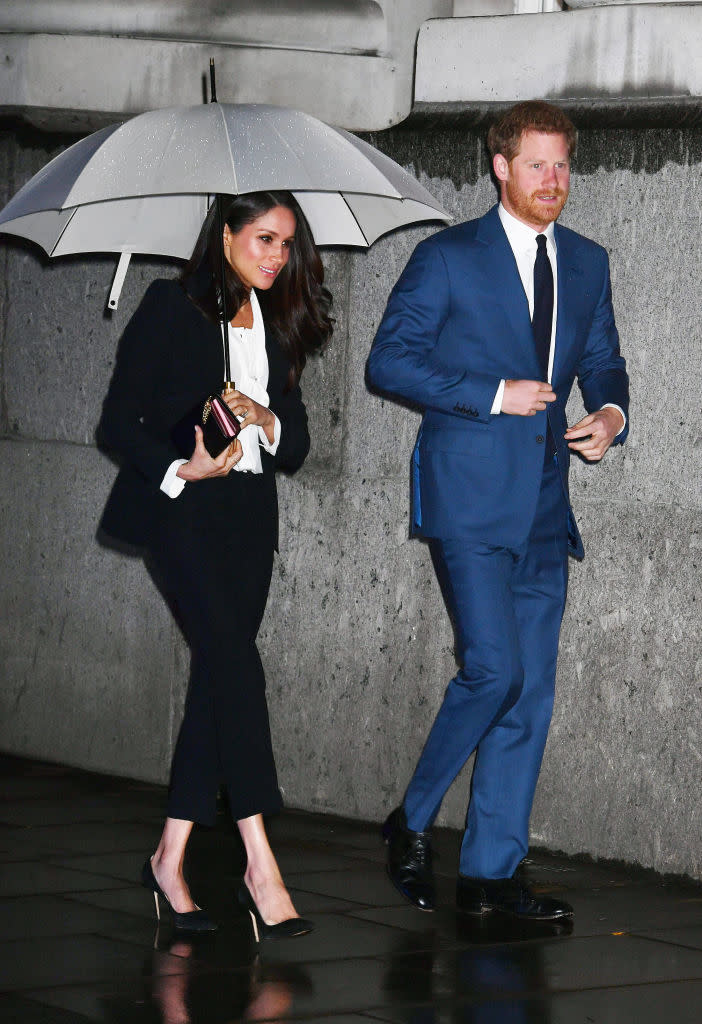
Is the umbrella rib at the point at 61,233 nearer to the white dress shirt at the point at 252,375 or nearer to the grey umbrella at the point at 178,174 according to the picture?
the grey umbrella at the point at 178,174

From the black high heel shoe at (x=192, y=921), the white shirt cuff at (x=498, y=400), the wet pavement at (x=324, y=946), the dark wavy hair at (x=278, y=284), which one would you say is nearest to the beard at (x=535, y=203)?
the white shirt cuff at (x=498, y=400)

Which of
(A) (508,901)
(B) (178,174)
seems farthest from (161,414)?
(A) (508,901)

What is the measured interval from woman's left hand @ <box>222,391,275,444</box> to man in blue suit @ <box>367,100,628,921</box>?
0.44 meters

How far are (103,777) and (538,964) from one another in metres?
3.12

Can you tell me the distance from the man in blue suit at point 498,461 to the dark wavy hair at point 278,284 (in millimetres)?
227

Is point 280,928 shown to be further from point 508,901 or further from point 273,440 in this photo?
point 273,440

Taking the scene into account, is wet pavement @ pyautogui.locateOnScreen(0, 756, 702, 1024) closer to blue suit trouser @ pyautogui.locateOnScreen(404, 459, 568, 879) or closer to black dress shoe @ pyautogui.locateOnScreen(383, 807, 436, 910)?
black dress shoe @ pyautogui.locateOnScreen(383, 807, 436, 910)

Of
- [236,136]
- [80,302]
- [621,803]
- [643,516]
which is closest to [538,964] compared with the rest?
[621,803]

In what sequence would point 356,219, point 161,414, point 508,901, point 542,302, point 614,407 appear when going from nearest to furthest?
point 161,414, point 508,901, point 542,302, point 614,407, point 356,219

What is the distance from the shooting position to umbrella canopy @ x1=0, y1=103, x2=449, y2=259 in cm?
523

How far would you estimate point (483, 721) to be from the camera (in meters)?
5.70

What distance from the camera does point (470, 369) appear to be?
18.9 feet

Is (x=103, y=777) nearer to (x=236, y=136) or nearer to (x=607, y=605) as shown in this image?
(x=607, y=605)

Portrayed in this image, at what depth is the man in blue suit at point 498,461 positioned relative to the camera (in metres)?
5.66
